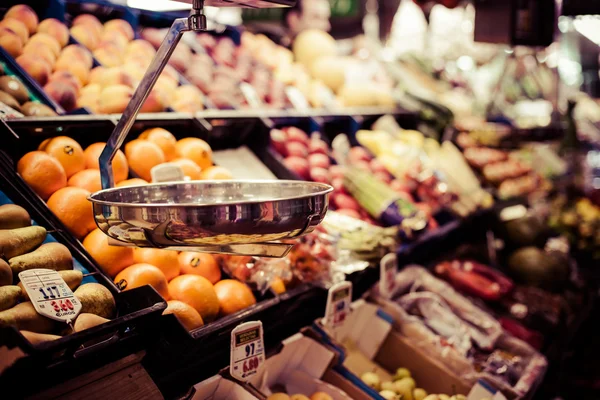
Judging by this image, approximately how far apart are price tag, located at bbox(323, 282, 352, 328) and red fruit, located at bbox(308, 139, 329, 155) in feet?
4.65

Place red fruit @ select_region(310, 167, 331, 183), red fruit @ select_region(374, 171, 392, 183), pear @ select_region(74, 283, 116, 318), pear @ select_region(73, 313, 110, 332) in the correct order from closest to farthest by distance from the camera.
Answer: pear @ select_region(73, 313, 110, 332), pear @ select_region(74, 283, 116, 318), red fruit @ select_region(310, 167, 331, 183), red fruit @ select_region(374, 171, 392, 183)

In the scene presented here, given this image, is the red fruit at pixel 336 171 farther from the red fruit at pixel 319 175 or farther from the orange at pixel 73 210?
the orange at pixel 73 210

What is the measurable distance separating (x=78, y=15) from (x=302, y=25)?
8.03 feet

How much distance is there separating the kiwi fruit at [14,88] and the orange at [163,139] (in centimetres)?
49

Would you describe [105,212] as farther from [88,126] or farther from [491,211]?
[491,211]

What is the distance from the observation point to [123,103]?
250cm

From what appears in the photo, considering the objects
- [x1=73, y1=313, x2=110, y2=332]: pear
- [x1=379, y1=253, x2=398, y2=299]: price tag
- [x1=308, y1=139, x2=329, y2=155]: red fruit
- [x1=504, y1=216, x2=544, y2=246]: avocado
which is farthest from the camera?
[x1=504, y1=216, x2=544, y2=246]: avocado

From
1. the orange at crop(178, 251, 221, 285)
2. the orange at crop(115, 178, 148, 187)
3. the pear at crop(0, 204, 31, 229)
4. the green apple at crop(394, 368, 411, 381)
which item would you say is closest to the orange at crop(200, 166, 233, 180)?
the orange at crop(115, 178, 148, 187)

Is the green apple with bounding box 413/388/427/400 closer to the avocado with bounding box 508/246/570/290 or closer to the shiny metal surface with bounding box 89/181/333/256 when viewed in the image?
the shiny metal surface with bounding box 89/181/333/256

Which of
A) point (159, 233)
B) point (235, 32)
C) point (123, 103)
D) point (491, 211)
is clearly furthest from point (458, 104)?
point (159, 233)

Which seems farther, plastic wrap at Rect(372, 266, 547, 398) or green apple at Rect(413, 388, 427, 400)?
plastic wrap at Rect(372, 266, 547, 398)

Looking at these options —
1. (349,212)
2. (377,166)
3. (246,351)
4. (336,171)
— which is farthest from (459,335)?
(246,351)

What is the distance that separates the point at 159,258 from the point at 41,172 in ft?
1.65

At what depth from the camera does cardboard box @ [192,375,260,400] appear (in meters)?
1.83
